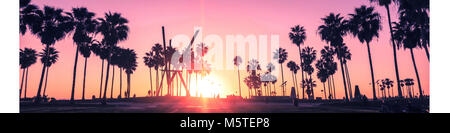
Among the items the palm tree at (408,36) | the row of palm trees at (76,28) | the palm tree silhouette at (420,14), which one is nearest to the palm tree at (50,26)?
the row of palm trees at (76,28)

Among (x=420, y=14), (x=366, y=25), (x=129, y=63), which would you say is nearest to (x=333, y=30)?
(x=366, y=25)

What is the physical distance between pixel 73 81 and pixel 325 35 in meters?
39.8

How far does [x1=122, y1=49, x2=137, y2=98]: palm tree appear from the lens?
2712 inches

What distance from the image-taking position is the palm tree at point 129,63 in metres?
68.9

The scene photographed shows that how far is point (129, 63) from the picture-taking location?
72.5 metres

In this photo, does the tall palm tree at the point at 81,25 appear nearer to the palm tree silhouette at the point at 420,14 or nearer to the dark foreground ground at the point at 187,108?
the dark foreground ground at the point at 187,108

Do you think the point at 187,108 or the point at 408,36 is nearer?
the point at 187,108

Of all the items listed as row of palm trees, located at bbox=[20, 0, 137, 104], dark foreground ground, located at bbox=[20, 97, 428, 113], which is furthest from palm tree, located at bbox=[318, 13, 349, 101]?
row of palm trees, located at bbox=[20, 0, 137, 104]

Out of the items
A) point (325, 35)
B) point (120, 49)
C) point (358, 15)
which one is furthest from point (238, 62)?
point (358, 15)

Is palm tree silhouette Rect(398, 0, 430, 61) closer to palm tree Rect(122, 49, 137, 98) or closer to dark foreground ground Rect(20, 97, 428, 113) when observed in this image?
dark foreground ground Rect(20, 97, 428, 113)

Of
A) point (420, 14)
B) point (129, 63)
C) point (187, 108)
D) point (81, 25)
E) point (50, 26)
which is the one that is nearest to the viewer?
point (420, 14)

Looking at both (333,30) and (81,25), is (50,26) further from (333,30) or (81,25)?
(333,30)
